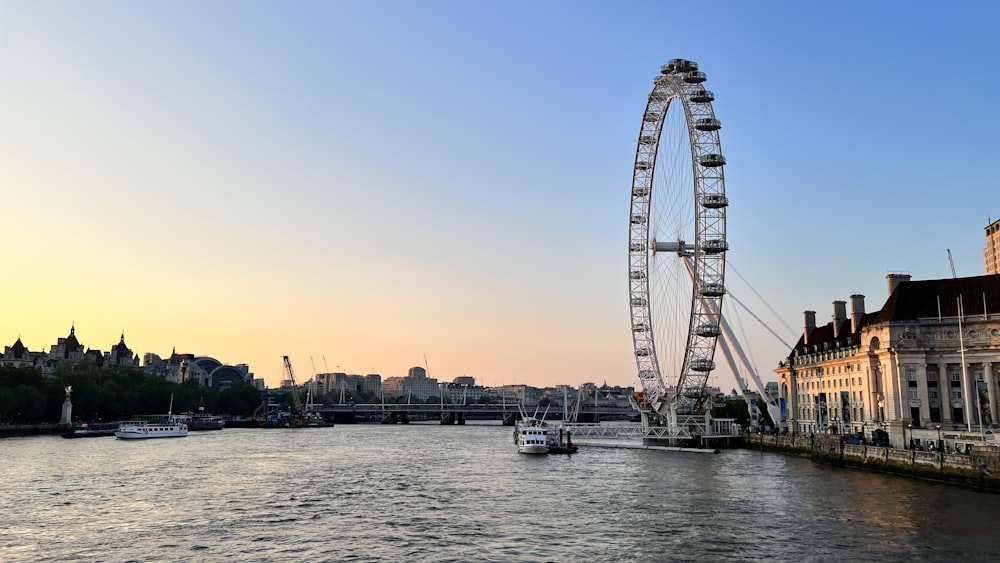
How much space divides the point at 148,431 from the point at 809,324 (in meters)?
86.4

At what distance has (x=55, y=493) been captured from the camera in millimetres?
44031

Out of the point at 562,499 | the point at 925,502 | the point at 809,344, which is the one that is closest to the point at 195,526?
the point at 562,499

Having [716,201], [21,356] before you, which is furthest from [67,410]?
[716,201]

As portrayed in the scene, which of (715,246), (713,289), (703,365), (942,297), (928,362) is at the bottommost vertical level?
(928,362)

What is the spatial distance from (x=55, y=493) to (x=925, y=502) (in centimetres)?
4627

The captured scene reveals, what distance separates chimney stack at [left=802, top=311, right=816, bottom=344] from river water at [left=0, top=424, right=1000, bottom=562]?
129 feet

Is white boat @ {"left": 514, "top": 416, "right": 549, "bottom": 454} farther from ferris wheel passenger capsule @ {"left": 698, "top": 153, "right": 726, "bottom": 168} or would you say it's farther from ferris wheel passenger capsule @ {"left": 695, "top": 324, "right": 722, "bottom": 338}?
ferris wheel passenger capsule @ {"left": 698, "top": 153, "right": 726, "bottom": 168}

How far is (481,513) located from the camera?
1535 inches

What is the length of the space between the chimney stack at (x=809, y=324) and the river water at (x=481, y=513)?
39.3 metres

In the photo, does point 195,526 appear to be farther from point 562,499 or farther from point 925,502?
point 925,502

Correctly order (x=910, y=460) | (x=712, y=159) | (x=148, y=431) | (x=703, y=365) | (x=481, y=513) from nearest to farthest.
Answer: (x=481, y=513) < (x=910, y=460) < (x=712, y=159) < (x=703, y=365) < (x=148, y=431)

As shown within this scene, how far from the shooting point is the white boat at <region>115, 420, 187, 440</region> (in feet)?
331

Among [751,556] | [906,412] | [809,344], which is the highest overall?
[809,344]

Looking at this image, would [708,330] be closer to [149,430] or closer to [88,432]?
[149,430]
